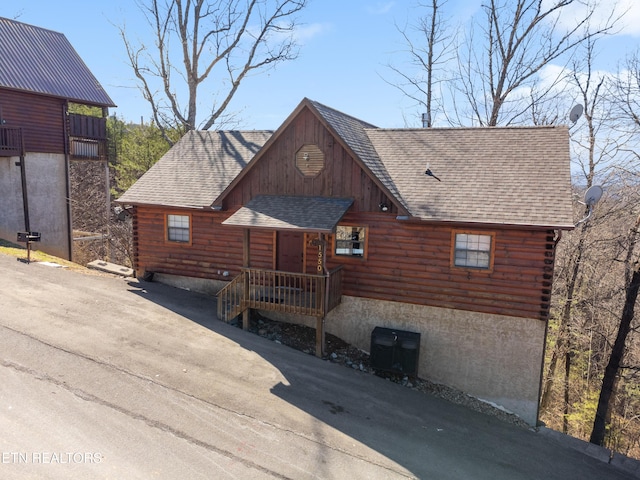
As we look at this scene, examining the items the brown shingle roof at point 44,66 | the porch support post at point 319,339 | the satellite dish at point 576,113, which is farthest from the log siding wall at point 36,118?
the satellite dish at point 576,113

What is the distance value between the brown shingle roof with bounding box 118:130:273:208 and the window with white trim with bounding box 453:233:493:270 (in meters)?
7.64

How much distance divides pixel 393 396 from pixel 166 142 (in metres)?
22.4

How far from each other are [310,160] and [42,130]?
613 inches

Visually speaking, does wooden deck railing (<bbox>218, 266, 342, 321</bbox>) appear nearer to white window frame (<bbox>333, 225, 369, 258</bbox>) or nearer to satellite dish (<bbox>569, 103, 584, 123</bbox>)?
white window frame (<bbox>333, 225, 369, 258</bbox>)

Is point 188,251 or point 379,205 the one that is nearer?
point 379,205

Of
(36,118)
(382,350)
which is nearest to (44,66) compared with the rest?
(36,118)

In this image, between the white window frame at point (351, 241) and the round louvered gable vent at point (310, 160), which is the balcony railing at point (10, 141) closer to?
the round louvered gable vent at point (310, 160)

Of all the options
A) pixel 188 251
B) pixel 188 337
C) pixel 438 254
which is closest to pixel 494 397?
pixel 438 254

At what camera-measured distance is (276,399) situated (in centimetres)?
906

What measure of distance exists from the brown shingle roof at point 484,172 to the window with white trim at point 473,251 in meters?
0.65

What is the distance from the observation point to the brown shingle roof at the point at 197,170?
48.3ft

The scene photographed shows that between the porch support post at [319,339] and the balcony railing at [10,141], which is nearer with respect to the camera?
the porch support post at [319,339]

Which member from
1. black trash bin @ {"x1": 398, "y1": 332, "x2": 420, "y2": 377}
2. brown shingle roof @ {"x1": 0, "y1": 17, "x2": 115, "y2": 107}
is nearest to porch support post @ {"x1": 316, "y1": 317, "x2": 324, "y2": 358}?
black trash bin @ {"x1": 398, "y1": 332, "x2": 420, "y2": 377}

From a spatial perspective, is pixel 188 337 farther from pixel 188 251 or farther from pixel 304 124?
pixel 304 124
